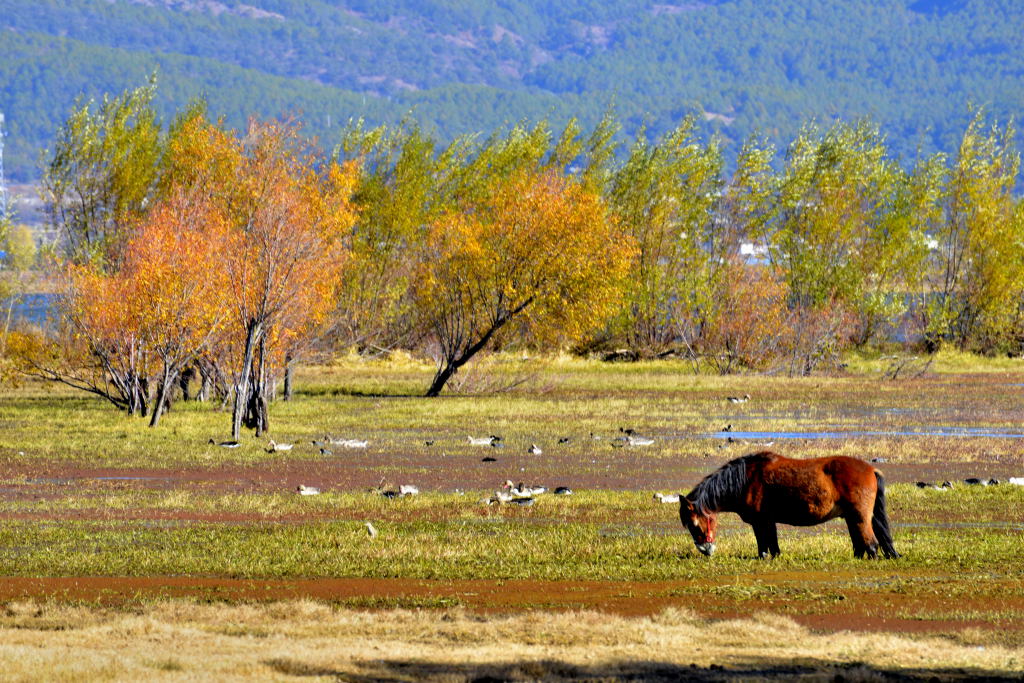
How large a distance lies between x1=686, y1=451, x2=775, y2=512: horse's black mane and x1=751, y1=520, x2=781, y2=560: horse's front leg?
502mm

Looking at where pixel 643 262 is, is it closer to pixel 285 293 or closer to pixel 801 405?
pixel 801 405

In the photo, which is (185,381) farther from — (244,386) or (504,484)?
(504,484)

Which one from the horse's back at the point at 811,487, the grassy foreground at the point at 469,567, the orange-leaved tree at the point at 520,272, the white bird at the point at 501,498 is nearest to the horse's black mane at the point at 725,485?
the horse's back at the point at 811,487

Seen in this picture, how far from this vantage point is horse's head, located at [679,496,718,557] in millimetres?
15758

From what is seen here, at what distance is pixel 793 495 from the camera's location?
15.2m

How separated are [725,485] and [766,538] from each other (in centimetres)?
90

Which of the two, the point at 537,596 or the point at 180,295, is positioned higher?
the point at 180,295

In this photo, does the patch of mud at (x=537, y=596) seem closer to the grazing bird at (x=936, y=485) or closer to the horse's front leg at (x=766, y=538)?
the horse's front leg at (x=766, y=538)

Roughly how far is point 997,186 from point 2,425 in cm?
5190

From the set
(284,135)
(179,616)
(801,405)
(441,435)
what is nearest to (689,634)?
(179,616)

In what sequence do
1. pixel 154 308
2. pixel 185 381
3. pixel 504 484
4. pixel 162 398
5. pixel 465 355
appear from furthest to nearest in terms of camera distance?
pixel 465 355, pixel 185 381, pixel 154 308, pixel 162 398, pixel 504 484

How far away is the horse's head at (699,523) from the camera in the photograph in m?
15.8

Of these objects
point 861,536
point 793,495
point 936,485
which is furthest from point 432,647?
point 936,485

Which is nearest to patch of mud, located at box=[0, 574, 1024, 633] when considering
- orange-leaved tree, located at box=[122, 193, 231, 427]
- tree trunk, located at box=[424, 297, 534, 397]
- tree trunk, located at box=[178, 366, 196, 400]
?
orange-leaved tree, located at box=[122, 193, 231, 427]
